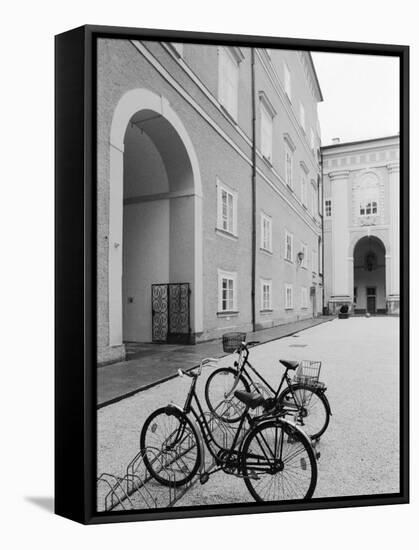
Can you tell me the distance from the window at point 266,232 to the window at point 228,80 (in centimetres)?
80

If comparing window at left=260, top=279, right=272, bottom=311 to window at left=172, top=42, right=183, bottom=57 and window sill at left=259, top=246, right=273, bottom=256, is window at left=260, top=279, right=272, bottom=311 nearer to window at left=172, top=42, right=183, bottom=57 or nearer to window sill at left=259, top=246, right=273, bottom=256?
window sill at left=259, top=246, right=273, bottom=256

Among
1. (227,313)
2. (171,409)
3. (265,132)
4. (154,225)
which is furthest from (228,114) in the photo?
(171,409)

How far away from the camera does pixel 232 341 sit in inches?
144

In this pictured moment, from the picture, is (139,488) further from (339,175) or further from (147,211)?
(339,175)

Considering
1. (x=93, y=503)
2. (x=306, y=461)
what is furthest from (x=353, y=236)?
(x=93, y=503)

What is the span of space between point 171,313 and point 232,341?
1.55 feet

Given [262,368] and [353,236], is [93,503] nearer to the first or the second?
[262,368]

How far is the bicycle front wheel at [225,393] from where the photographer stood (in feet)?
11.4

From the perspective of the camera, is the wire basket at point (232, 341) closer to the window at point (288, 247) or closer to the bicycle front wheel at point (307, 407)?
the bicycle front wheel at point (307, 407)

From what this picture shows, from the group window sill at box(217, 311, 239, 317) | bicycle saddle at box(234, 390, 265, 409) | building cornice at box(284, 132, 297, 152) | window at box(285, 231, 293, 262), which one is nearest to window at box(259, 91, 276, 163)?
building cornice at box(284, 132, 297, 152)

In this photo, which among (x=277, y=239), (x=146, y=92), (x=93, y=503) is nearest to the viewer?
(x=93, y=503)

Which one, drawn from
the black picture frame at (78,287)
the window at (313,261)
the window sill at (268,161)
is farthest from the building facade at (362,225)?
the black picture frame at (78,287)

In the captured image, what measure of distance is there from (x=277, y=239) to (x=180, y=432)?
165 centimetres

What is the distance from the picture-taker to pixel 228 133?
3.92 metres
